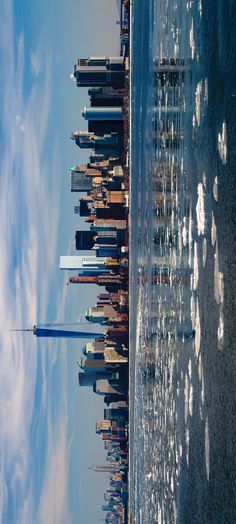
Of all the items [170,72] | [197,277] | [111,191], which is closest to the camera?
[197,277]

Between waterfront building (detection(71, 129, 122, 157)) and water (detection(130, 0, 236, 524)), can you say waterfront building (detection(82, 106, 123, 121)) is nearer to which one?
waterfront building (detection(71, 129, 122, 157))

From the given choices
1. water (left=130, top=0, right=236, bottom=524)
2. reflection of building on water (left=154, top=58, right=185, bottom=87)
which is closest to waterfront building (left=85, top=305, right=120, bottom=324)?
reflection of building on water (left=154, top=58, right=185, bottom=87)

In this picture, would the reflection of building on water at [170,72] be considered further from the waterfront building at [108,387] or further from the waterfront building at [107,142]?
the waterfront building at [108,387]

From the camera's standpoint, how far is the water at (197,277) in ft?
56.6

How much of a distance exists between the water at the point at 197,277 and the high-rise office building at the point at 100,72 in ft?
265

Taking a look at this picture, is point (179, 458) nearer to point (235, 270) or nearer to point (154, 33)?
point (235, 270)

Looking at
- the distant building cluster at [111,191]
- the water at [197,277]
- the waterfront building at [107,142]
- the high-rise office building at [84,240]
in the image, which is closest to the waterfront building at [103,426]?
the distant building cluster at [111,191]

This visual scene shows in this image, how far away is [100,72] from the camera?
12119 centimetres

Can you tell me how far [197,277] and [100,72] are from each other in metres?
104

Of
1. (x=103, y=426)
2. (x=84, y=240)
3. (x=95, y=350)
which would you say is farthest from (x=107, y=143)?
(x=103, y=426)

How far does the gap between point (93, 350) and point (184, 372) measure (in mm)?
131126

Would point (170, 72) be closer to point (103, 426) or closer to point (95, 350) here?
point (95, 350)

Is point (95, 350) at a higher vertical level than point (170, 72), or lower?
lower

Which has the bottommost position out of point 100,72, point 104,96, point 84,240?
point 84,240
